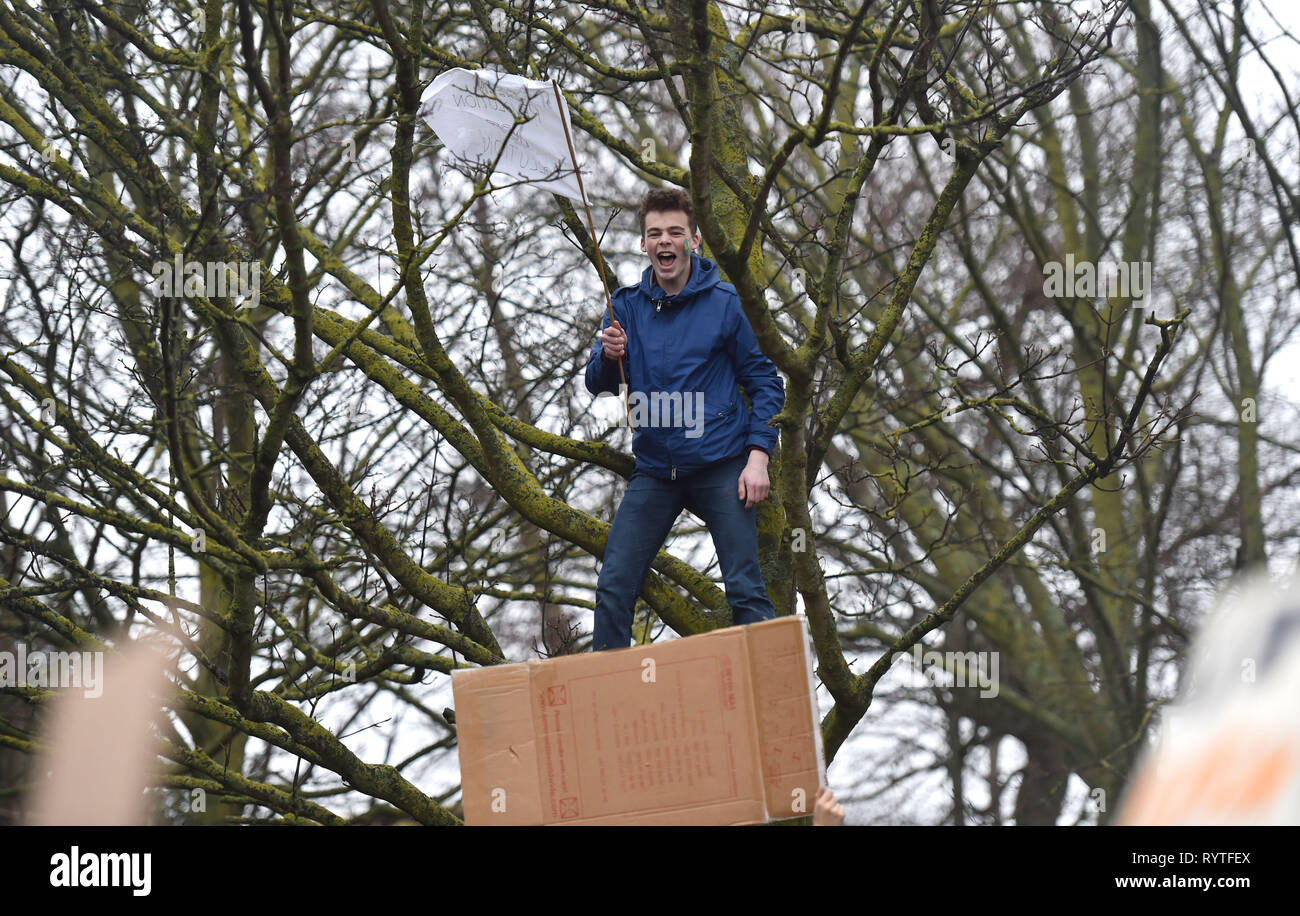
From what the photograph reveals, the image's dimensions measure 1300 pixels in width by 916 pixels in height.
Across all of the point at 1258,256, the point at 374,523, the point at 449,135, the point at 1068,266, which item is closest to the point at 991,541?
the point at 1068,266

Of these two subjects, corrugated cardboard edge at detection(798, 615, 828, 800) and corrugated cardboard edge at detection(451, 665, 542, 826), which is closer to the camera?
corrugated cardboard edge at detection(798, 615, 828, 800)

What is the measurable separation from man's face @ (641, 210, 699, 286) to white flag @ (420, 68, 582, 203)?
0.40 metres

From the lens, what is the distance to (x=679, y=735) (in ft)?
13.4

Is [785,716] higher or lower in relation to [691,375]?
lower

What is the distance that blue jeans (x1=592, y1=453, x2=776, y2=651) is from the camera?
468 centimetres

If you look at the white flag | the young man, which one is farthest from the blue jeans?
the white flag

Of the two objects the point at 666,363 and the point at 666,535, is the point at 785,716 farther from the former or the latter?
the point at 666,363

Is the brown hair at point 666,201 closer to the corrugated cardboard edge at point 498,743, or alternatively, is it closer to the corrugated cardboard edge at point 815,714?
the corrugated cardboard edge at point 815,714

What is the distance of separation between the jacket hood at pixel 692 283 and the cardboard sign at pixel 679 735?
138cm

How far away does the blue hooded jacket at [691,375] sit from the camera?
15.6 ft

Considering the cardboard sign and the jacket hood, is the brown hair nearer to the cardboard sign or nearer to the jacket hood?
the jacket hood

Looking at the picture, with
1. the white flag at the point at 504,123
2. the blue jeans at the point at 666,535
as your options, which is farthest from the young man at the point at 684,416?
the white flag at the point at 504,123

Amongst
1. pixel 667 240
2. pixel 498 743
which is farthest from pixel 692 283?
pixel 498 743

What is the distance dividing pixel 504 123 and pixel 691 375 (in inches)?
46.4
